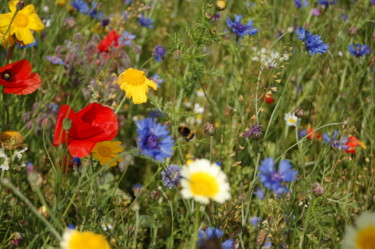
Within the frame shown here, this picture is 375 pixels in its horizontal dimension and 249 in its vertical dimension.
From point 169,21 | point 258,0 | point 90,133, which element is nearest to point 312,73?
point 258,0

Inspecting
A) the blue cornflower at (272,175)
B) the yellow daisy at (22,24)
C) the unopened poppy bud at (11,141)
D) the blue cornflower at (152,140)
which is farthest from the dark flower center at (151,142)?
the yellow daisy at (22,24)

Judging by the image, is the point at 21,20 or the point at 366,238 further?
the point at 21,20

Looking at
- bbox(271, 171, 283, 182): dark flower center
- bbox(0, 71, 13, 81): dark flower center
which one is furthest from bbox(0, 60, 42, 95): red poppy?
bbox(271, 171, 283, 182): dark flower center

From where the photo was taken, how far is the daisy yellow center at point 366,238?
34.5 inches

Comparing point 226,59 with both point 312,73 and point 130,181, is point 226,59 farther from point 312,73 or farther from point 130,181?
point 130,181

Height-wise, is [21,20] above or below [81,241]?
above

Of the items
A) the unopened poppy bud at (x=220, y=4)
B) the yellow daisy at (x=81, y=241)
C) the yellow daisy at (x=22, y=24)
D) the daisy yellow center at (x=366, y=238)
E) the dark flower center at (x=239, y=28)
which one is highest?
the dark flower center at (x=239, y=28)

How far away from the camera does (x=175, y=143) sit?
1504 mm

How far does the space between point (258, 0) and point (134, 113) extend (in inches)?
33.4

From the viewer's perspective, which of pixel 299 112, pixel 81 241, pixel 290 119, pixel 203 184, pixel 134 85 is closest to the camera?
pixel 81 241

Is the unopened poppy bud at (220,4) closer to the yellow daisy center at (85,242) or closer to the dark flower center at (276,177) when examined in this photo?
the dark flower center at (276,177)

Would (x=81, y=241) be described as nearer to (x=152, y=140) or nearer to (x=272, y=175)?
(x=152, y=140)

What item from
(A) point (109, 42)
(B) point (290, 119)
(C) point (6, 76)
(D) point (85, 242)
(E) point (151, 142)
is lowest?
(D) point (85, 242)

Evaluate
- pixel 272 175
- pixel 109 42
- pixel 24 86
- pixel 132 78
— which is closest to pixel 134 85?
pixel 132 78
